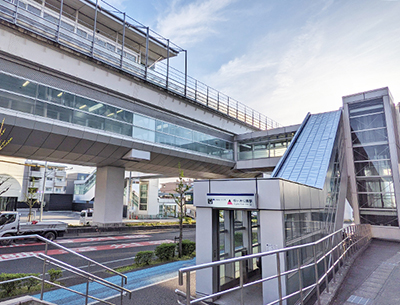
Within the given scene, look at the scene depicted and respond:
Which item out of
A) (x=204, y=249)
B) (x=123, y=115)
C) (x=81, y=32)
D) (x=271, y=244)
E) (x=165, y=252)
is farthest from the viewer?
(x=81, y=32)

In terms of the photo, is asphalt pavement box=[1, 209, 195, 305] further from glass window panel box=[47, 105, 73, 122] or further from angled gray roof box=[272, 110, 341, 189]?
glass window panel box=[47, 105, 73, 122]

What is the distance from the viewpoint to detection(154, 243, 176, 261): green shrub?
12.1 meters

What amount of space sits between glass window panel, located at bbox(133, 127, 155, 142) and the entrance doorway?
41.9 ft

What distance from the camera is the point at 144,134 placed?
2028cm

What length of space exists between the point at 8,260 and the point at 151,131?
12.4 metres

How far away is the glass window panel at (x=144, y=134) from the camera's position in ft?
64.7

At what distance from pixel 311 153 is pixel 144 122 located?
1287 cm

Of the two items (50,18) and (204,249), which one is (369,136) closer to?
(204,249)

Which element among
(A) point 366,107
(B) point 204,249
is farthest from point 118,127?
(A) point 366,107

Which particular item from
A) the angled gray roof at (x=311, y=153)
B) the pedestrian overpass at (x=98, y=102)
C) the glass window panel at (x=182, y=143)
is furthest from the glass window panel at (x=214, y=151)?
the angled gray roof at (x=311, y=153)

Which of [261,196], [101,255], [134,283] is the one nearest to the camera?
[261,196]

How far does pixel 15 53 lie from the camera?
14734 millimetres

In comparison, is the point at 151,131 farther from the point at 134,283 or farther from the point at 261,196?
the point at 261,196

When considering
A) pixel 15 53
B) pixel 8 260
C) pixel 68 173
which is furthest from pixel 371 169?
pixel 68 173
